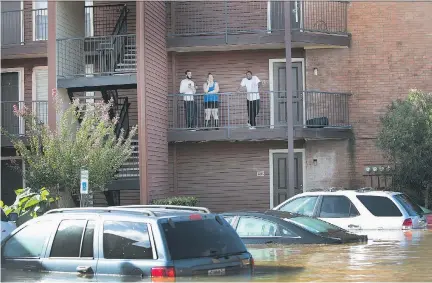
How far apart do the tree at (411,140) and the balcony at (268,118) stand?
2203 millimetres

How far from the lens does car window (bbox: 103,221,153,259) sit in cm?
898

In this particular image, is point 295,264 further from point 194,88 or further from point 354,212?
point 194,88

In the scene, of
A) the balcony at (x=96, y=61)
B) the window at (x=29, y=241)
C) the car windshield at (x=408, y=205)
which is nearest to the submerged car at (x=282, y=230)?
the car windshield at (x=408, y=205)

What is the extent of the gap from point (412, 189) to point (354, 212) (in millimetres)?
7362

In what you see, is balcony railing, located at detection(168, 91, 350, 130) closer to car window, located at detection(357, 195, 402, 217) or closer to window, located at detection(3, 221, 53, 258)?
car window, located at detection(357, 195, 402, 217)

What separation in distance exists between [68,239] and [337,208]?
893 centimetres

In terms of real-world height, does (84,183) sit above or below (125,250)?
above

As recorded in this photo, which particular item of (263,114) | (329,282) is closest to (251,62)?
(263,114)

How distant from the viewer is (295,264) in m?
11.9

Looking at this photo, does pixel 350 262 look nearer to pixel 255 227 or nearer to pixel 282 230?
pixel 282 230

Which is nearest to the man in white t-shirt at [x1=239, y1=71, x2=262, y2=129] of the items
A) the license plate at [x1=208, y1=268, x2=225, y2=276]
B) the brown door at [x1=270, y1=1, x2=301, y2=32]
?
the brown door at [x1=270, y1=1, x2=301, y2=32]

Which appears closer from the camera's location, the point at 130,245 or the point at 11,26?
the point at 130,245

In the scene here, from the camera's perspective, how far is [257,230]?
14273 mm

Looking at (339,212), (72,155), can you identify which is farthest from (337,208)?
(72,155)
